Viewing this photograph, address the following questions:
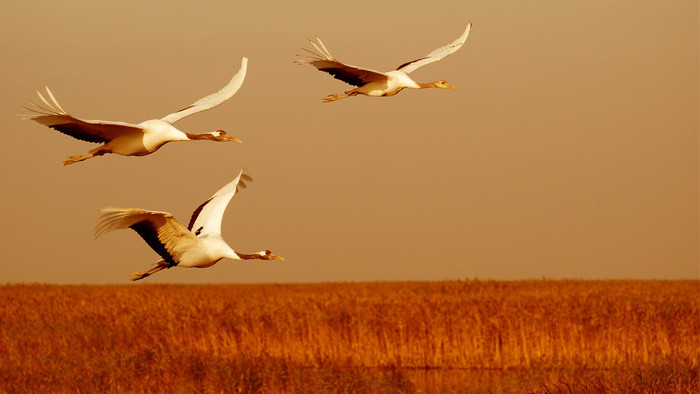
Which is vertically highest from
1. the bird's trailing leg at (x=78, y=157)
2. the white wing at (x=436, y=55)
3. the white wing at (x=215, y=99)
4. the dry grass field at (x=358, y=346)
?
the white wing at (x=436, y=55)

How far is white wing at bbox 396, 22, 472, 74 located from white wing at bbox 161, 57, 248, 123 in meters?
1.81

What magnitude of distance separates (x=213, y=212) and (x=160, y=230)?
3.15 ft

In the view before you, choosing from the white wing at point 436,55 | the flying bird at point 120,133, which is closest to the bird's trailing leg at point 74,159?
the flying bird at point 120,133

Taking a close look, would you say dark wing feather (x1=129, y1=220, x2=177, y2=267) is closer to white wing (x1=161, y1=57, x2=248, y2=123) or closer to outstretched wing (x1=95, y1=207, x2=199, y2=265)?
outstretched wing (x1=95, y1=207, x2=199, y2=265)

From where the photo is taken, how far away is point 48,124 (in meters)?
4.89

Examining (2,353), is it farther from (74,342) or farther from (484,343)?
(484,343)

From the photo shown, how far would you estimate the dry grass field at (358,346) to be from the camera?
10.3m

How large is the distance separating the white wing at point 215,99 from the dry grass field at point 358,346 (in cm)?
416

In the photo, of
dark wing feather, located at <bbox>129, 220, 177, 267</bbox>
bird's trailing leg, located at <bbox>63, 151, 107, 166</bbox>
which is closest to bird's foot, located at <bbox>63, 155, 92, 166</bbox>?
bird's trailing leg, located at <bbox>63, 151, 107, 166</bbox>

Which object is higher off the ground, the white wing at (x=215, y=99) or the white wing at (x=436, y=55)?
the white wing at (x=436, y=55)

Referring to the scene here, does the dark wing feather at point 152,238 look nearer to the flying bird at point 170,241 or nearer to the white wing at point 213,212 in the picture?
the flying bird at point 170,241

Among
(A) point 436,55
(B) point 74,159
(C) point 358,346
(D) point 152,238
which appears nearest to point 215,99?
(B) point 74,159

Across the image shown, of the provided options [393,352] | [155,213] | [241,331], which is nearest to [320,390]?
[393,352]

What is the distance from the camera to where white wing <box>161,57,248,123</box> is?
6406 millimetres
